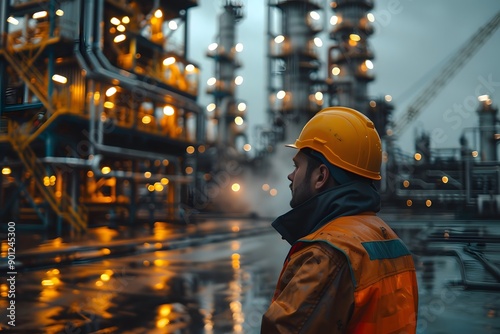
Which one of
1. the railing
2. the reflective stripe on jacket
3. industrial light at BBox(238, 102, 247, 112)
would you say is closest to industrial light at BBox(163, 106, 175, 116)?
industrial light at BBox(238, 102, 247, 112)

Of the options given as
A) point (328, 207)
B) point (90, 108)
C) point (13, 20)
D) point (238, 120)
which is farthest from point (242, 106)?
point (328, 207)

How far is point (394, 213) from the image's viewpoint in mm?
4039

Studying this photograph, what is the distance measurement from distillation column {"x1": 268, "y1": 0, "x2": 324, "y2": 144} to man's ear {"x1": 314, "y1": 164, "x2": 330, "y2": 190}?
30989mm

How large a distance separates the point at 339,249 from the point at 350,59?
15659 millimetres

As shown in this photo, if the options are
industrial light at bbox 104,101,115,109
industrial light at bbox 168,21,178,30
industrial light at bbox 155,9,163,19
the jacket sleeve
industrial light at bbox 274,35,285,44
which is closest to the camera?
the jacket sleeve

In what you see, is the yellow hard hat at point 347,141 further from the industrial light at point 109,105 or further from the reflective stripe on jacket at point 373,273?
the industrial light at point 109,105

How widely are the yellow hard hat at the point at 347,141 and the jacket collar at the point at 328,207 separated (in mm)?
74

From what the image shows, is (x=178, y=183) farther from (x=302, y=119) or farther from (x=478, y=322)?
(x=478, y=322)

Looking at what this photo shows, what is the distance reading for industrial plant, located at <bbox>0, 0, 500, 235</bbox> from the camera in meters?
3.04

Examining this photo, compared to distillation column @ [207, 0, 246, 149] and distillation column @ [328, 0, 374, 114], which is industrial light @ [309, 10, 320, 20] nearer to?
distillation column @ [328, 0, 374, 114]

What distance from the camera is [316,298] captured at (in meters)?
1.27

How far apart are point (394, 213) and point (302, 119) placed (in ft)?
91.6

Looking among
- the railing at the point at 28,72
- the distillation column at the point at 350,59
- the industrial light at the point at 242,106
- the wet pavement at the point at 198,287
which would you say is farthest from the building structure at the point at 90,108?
the industrial light at the point at 242,106

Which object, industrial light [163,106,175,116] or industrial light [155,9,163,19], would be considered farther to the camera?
industrial light [163,106,175,116]
